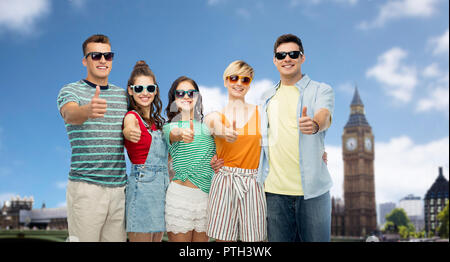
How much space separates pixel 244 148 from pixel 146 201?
896 mm

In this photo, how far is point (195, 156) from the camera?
3.84m

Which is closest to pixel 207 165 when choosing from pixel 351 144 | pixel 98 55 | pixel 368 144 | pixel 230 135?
pixel 230 135

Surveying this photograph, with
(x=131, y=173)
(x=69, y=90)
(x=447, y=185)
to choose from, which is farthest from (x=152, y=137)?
(x=447, y=185)

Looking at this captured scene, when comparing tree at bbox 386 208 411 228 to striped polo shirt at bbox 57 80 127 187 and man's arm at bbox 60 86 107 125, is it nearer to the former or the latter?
striped polo shirt at bbox 57 80 127 187

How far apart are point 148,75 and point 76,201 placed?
1203 mm

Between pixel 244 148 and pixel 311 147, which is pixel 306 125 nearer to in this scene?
pixel 311 147

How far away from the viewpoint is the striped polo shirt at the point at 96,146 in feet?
12.3

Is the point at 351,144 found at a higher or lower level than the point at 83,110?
higher

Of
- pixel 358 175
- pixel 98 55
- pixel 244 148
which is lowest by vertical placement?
pixel 244 148

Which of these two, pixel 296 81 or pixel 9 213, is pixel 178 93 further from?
pixel 9 213

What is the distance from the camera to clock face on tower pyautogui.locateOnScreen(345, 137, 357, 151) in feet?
258

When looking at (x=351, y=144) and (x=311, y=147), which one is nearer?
(x=311, y=147)

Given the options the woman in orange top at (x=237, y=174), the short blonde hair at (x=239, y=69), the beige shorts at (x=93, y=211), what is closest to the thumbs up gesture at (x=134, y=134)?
the beige shorts at (x=93, y=211)

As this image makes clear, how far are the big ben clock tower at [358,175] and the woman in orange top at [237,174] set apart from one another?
75.8 meters
